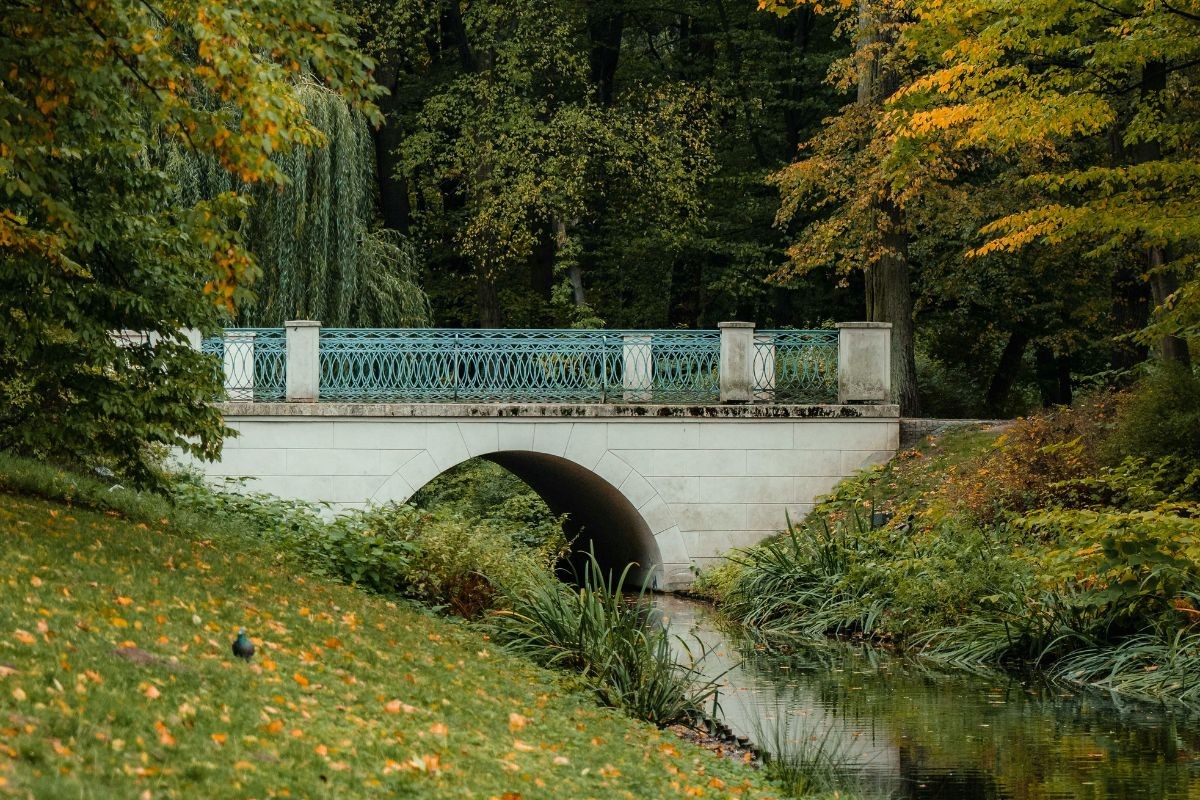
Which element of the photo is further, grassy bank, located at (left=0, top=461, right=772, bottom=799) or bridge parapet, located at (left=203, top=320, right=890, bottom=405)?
bridge parapet, located at (left=203, top=320, right=890, bottom=405)

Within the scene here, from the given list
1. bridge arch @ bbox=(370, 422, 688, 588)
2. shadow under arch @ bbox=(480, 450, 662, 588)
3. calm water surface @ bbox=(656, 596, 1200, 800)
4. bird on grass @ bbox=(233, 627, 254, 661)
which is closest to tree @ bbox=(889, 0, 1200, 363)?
calm water surface @ bbox=(656, 596, 1200, 800)

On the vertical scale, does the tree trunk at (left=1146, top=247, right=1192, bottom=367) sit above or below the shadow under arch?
above

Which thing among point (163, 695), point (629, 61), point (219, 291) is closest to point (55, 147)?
point (219, 291)

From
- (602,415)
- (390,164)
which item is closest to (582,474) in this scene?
(602,415)

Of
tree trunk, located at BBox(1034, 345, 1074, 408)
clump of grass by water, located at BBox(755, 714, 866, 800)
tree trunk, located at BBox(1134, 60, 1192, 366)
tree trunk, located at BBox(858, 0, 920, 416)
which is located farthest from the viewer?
tree trunk, located at BBox(1034, 345, 1074, 408)

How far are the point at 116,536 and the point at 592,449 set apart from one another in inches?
380

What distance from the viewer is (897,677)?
38.7 feet

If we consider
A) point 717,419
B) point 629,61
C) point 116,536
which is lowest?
point 116,536

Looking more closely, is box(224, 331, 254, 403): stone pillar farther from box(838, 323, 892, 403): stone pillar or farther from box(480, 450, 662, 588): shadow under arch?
box(838, 323, 892, 403): stone pillar

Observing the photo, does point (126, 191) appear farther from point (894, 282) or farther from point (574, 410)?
point (894, 282)

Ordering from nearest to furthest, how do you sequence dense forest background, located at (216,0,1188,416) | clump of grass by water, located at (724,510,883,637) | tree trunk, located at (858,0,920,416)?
clump of grass by water, located at (724,510,883,637), tree trunk, located at (858,0,920,416), dense forest background, located at (216,0,1188,416)

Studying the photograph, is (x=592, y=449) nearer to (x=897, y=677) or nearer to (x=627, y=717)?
(x=897, y=677)

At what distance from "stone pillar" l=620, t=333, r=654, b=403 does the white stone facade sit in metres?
0.39

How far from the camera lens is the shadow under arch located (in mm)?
18922
